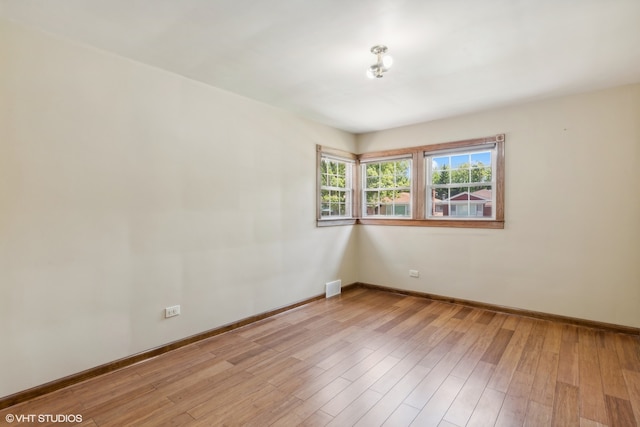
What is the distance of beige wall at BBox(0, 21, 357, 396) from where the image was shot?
218cm

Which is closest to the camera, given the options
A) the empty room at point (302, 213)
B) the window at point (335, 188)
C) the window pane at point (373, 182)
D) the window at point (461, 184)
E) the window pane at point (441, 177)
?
the empty room at point (302, 213)

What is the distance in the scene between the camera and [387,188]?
5.19 metres

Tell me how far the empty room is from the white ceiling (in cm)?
2

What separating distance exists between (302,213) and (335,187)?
3.11 ft

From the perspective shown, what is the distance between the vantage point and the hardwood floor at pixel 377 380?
204 cm

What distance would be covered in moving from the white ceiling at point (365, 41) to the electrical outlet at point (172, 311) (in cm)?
225

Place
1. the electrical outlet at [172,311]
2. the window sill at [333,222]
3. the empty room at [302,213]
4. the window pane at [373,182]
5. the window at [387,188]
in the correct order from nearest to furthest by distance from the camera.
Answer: the empty room at [302,213] → the electrical outlet at [172,311] → the window sill at [333,222] → the window at [387,188] → the window pane at [373,182]

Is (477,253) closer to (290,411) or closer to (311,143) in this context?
(311,143)

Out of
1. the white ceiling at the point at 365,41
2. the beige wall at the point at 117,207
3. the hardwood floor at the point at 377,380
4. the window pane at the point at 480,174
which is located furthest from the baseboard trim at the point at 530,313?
the white ceiling at the point at 365,41

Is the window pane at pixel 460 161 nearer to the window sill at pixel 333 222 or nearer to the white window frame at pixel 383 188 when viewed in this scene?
the white window frame at pixel 383 188

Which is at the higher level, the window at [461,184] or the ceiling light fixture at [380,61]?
the ceiling light fixture at [380,61]

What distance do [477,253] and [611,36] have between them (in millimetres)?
2669

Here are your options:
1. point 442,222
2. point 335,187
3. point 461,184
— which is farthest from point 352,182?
point 461,184

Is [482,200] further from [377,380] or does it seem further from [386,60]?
[377,380]
